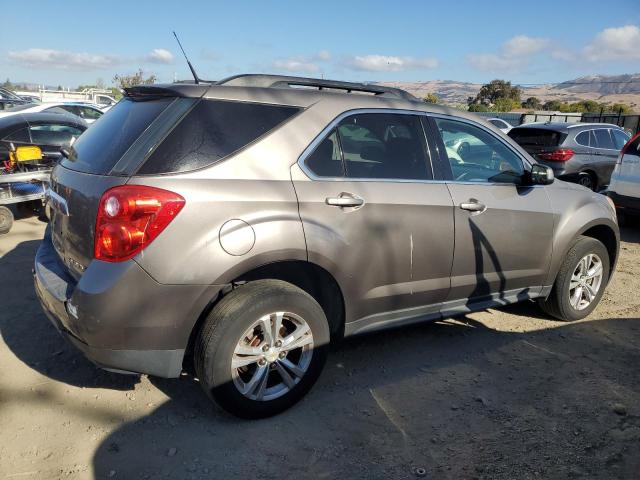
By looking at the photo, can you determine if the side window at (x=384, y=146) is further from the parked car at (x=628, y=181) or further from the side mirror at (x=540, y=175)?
the parked car at (x=628, y=181)

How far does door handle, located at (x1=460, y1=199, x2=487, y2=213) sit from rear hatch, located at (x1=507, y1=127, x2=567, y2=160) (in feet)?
22.5

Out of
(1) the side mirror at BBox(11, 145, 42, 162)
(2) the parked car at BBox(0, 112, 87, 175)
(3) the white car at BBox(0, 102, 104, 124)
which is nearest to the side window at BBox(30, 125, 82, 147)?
(2) the parked car at BBox(0, 112, 87, 175)

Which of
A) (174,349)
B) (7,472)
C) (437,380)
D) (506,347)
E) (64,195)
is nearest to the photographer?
(7,472)

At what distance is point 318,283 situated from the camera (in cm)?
310

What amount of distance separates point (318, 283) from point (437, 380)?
112 centimetres

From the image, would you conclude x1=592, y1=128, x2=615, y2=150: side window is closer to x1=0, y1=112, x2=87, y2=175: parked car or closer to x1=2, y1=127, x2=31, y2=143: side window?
x1=0, y1=112, x2=87, y2=175: parked car

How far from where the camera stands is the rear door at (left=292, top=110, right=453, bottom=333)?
9.64 ft

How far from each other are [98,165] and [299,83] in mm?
1290

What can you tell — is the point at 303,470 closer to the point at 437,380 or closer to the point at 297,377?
the point at 297,377

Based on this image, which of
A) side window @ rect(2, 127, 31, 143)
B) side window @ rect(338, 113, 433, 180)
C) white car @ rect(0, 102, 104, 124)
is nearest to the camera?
side window @ rect(338, 113, 433, 180)

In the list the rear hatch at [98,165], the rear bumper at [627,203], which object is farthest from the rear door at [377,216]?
the rear bumper at [627,203]

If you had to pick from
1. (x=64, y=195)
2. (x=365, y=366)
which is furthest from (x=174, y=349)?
(x=365, y=366)

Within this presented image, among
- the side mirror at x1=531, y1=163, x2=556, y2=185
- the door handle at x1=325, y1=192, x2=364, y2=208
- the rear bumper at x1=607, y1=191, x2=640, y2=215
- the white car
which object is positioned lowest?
the rear bumper at x1=607, y1=191, x2=640, y2=215

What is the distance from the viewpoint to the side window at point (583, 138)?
386 inches
